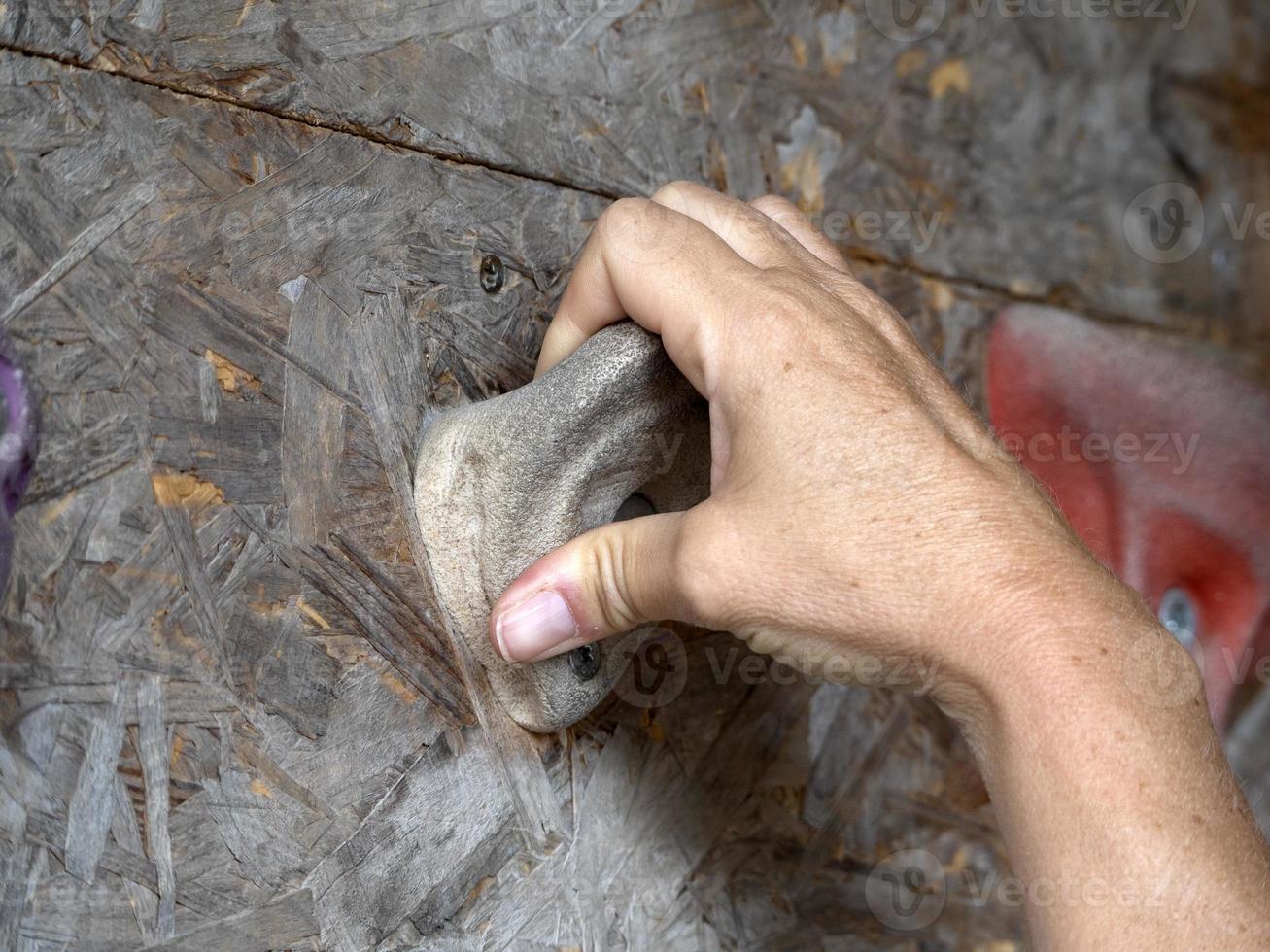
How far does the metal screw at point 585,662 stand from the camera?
0.75 metres

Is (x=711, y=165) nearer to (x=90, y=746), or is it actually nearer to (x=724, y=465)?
(x=724, y=465)

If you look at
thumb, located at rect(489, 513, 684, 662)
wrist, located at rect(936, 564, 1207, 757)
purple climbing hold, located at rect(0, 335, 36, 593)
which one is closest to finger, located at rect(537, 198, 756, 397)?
thumb, located at rect(489, 513, 684, 662)

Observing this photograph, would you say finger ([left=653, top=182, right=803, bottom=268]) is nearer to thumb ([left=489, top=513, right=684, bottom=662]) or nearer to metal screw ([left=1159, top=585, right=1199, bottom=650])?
thumb ([left=489, top=513, right=684, bottom=662])

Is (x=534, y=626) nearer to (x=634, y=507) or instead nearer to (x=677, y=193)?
(x=634, y=507)

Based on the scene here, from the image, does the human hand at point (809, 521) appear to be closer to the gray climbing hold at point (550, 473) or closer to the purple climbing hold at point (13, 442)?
the gray climbing hold at point (550, 473)

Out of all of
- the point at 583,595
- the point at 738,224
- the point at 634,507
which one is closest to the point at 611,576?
the point at 583,595

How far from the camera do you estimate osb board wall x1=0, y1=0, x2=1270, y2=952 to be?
24.5 inches

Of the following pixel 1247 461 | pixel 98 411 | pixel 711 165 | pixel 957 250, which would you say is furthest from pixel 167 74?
pixel 1247 461

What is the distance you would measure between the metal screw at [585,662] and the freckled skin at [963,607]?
0.33 ft

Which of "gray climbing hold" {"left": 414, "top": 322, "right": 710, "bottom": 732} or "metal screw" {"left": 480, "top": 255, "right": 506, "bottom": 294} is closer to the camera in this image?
"gray climbing hold" {"left": 414, "top": 322, "right": 710, "bottom": 732}

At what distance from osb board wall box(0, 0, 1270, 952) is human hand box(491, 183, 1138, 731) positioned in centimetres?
13

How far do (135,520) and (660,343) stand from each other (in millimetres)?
315

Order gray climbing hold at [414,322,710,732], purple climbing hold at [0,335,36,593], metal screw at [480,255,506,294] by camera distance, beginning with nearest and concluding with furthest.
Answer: purple climbing hold at [0,335,36,593]
gray climbing hold at [414,322,710,732]
metal screw at [480,255,506,294]

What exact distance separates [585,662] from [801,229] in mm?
337
